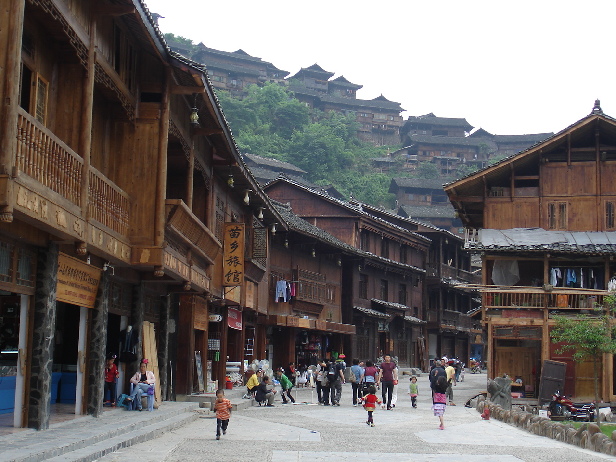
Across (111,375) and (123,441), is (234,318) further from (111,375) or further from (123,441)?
(123,441)

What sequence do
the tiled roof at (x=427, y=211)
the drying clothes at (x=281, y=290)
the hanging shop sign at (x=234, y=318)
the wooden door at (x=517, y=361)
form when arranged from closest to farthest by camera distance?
the hanging shop sign at (x=234, y=318)
the wooden door at (x=517, y=361)
the drying clothes at (x=281, y=290)
the tiled roof at (x=427, y=211)

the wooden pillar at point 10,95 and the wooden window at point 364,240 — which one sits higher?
the wooden window at point 364,240

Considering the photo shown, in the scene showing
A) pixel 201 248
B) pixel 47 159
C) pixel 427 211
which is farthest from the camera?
pixel 427 211

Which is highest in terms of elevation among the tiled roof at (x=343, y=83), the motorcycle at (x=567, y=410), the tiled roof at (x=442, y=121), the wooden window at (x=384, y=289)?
the tiled roof at (x=343, y=83)

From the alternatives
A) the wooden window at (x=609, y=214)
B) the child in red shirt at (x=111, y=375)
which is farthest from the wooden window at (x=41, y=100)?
the wooden window at (x=609, y=214)

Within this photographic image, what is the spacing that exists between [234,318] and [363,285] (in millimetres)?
20569

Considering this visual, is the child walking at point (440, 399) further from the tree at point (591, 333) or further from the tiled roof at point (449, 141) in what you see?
the tiled roof at point (449, 141)

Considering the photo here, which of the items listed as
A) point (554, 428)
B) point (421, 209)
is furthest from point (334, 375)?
point (421, 209)

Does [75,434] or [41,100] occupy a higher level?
[41,100]

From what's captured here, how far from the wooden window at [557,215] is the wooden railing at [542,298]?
129 inches

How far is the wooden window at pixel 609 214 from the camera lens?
35.2 meters

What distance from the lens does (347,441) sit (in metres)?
→ 17.4

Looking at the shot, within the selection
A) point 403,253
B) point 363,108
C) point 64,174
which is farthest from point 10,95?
point 363,108

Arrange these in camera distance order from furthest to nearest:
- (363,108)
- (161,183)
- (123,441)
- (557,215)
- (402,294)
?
(363,108) → (402,294) → (557,215) → (161,183) → (123,441)
